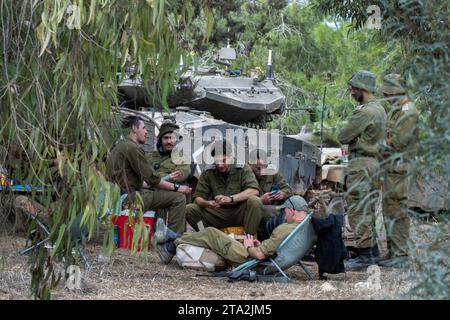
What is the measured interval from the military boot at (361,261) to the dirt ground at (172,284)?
4.8 inches

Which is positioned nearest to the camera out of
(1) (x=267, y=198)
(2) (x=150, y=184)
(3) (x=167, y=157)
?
(2) (x=150, y=184)

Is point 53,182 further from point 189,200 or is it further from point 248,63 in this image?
point 248,63

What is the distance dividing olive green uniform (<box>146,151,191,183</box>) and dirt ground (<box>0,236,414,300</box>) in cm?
214

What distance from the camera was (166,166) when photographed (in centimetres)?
1292

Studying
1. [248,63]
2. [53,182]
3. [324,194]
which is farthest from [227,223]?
[248,63]

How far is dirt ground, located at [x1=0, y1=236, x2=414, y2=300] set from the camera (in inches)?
343

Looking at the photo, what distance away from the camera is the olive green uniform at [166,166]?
12.9 metres

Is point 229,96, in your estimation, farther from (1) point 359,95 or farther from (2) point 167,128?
(1) point 359,95

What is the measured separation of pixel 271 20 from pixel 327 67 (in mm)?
1824

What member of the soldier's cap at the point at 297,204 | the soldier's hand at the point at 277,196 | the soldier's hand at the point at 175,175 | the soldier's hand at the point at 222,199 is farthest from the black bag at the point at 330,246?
the soldier's hand at the point at 175,175

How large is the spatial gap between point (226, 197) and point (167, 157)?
1.66 meters

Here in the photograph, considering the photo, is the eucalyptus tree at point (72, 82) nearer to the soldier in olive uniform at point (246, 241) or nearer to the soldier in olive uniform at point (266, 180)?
the soldier in olive uniform at point (246, 241)

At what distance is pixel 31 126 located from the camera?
7.41 meters

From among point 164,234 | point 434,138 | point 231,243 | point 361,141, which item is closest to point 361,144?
point 361,141
